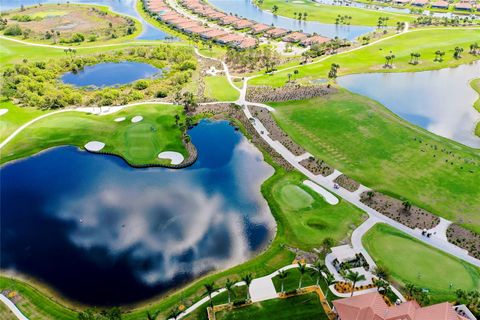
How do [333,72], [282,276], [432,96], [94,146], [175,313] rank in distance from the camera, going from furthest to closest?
[333,72], [432,96], [94,146], [282,276], [175,313]

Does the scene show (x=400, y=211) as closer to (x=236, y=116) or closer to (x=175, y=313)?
(x=175, y=313)

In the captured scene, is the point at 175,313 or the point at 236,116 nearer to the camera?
the point at 175,313

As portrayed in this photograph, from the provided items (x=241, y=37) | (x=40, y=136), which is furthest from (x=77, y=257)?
(x=241, y=37)

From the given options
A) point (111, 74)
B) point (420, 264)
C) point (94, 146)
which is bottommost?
point (420, 264)

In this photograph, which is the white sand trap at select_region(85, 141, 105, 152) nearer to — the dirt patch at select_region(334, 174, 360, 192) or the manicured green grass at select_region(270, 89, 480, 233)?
the manicured green grass at select_region(270, 89, 480, 233)

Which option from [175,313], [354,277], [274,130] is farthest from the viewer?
[274,130]

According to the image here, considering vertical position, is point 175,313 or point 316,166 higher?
point 316,166

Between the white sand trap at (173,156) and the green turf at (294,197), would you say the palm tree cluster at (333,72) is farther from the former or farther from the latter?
the white sand trap at (173,156)

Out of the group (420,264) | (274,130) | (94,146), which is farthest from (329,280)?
(94,146)
